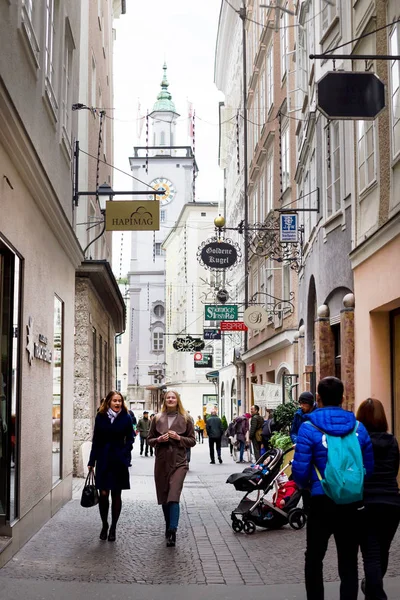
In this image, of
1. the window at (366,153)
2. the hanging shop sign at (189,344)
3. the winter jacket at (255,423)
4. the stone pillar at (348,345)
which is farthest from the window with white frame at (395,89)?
the hanging shop sign at (189,344)

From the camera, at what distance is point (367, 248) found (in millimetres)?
14750

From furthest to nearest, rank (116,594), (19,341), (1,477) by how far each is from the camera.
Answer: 1. (19,341)
2. (1,477)
3. (116,594)

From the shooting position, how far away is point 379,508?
640 centimetres

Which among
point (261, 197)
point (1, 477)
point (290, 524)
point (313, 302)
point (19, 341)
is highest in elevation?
point (261, 197)

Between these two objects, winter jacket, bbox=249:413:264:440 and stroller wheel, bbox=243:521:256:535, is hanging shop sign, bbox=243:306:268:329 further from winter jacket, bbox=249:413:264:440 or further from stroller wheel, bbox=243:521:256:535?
stroller wheel, bbox=243:521:256:535

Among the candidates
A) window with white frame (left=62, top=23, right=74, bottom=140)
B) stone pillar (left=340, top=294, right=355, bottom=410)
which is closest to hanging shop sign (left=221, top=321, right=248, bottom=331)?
stone pillar (left=340, top=294, right=355, bottom=410)

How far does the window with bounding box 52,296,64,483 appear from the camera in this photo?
1384 centimetres

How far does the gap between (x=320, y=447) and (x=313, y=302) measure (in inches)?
655

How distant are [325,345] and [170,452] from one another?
8.33 meters

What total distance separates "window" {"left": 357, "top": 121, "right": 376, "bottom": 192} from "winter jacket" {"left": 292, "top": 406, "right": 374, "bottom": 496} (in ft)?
29.6

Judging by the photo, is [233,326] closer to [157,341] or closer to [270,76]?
[270,76]

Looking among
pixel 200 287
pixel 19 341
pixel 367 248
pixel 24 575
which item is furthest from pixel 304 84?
pixel 200 287

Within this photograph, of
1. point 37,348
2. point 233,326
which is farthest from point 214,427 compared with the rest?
point 37,348

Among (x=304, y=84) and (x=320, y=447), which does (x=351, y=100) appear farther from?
(x=304, y=84)
